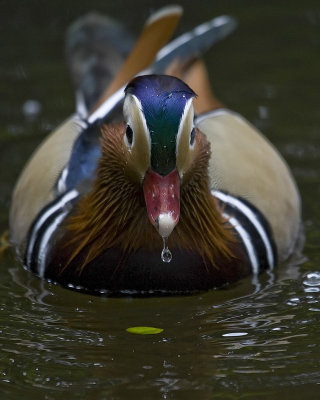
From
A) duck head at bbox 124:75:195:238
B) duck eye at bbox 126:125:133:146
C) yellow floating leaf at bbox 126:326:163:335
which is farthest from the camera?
yellow floating leaf at bbox 126:326:163:335

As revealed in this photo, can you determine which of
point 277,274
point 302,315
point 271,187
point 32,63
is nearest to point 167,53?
point 271,187

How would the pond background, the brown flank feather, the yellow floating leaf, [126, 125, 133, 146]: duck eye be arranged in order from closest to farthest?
the pond background, [126, 125, 133, 146]: duck eye, the yellow floating leaf, the brown flank feather

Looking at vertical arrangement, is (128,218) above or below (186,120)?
below

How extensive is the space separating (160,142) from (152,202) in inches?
8.8

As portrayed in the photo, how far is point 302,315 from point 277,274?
1.64ft

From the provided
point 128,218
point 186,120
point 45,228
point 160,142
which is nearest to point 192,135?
point 186,120

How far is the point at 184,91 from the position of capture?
4.02 m

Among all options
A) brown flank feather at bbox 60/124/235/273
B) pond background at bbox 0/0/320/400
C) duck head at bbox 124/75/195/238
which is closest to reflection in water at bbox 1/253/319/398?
pond background at bbox 0/0/320/400

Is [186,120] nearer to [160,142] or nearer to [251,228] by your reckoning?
[160,142]

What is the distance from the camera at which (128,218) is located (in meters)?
4.37

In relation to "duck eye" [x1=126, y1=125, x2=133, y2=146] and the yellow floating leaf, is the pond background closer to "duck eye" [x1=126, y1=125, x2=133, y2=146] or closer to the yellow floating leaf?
the yellow floating leaf

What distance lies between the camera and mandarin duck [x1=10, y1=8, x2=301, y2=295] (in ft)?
12.9

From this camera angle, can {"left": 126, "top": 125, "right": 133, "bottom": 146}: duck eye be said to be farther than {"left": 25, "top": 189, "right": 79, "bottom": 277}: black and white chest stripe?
No

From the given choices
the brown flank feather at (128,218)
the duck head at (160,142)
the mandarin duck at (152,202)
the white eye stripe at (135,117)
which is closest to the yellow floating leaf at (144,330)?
the mandarin duck at (152,202)
